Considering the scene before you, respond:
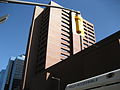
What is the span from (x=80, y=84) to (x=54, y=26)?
171 feet

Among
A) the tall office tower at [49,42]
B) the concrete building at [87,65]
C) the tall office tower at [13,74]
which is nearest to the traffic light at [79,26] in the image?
the concrete building at [87,65]

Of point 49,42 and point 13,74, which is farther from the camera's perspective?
point 13,74

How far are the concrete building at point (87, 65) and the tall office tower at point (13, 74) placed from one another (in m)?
67.7

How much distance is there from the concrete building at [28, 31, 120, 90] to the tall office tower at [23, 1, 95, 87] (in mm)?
16701

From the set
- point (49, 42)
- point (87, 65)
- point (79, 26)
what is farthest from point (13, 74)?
point (79, 26)

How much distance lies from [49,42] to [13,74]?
5951 cm

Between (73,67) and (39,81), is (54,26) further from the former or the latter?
(73,67)

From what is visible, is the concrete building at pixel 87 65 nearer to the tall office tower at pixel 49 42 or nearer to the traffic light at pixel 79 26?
the traffic light at pixel 79 26

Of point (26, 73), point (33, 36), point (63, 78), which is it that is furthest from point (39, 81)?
point (33, 36)

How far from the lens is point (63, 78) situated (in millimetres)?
25531

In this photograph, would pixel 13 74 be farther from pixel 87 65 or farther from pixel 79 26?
pixel 79 26

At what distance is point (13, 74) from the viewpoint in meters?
97.6

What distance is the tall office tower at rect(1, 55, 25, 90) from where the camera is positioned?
91875 mm

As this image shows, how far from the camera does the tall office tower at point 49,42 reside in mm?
48562
